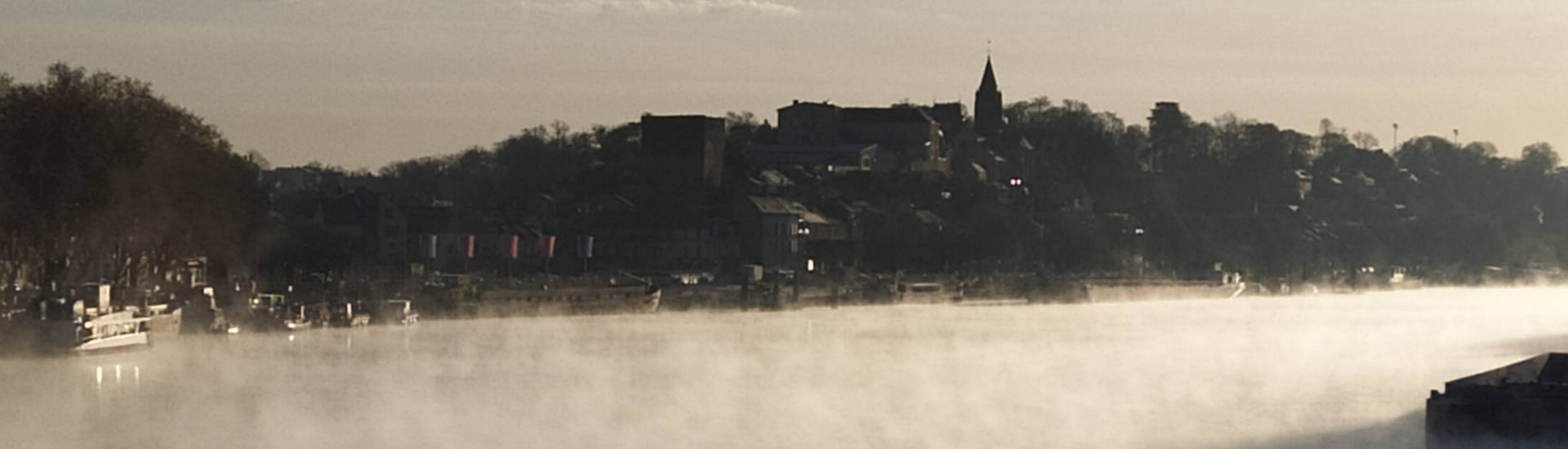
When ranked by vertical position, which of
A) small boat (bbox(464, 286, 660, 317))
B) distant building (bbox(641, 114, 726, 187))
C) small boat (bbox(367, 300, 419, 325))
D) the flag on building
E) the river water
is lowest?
the river water

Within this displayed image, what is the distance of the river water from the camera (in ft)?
157

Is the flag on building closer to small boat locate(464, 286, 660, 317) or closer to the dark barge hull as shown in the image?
small boat locate(464, 286, 660, 317)

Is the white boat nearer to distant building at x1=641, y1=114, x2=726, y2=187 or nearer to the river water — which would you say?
the river water

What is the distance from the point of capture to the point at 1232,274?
619 feet

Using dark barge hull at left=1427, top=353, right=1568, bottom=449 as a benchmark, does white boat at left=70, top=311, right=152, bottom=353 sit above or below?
above

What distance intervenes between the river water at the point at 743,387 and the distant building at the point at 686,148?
3059 inches

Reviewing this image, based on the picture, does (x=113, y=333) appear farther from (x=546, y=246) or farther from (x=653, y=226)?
(x=653, y=226)

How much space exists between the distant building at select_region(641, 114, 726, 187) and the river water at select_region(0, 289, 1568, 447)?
255ft

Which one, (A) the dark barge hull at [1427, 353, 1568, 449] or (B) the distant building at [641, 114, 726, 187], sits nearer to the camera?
(A) the dark barge hull at [1427, 353, 1568, 449]

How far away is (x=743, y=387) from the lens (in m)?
60.5

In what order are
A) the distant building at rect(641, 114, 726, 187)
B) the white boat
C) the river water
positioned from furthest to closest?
the distant building at rect(641, 114, 726, 187) < the white boat < the river water

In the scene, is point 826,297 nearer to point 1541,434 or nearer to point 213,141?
point 213,141

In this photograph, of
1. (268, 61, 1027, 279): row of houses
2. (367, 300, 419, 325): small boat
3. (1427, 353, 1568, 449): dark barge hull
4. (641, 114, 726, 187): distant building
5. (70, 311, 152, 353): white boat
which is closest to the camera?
(1427, 353, 1568, 449): dark barge hull

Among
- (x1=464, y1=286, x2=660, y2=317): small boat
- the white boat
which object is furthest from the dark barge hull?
(x1=464, y1=286, x2=660, y2=317): small boat
